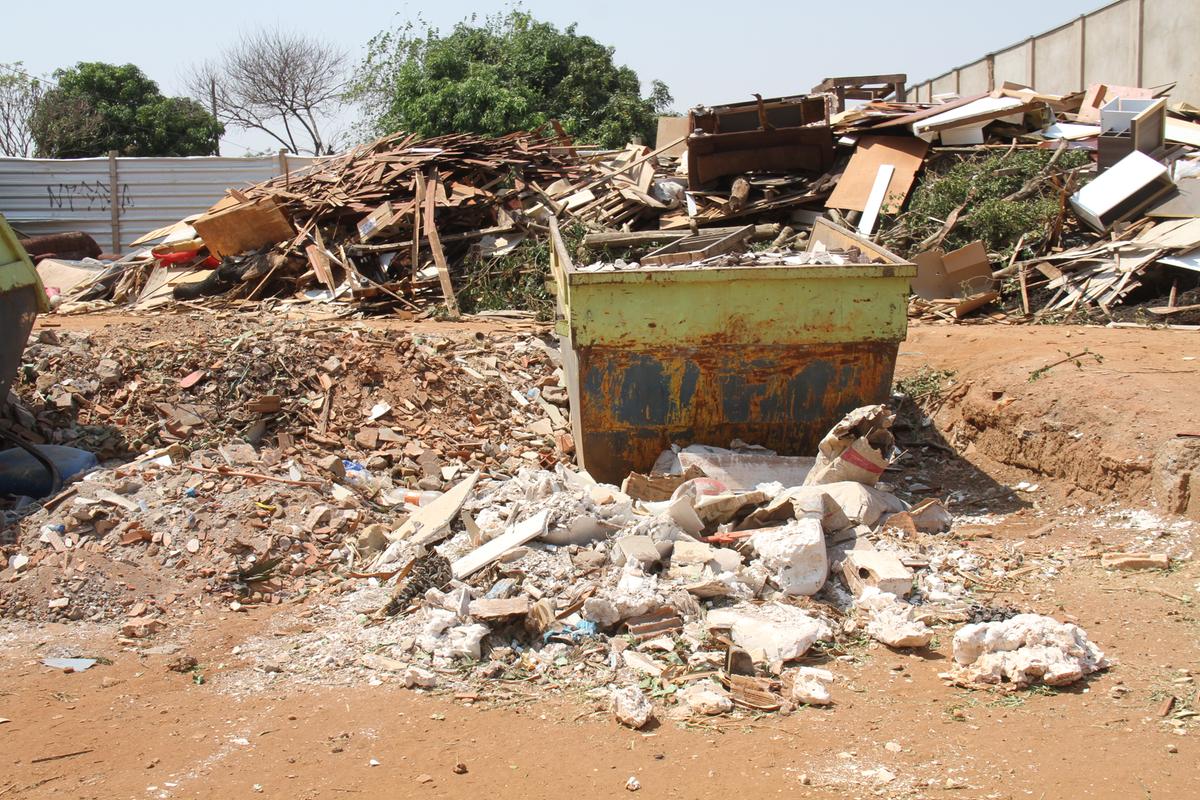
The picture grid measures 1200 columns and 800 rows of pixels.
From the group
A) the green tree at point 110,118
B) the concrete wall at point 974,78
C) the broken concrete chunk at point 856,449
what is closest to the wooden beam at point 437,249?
the broken concrete chunk at point 856,449

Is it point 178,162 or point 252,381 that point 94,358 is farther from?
point 178,162

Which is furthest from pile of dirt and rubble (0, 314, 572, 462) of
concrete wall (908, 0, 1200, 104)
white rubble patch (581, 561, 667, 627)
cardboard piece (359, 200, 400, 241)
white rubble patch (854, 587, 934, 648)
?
concrete wall (908, 0, 1200, 104)

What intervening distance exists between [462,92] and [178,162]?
5.56 m

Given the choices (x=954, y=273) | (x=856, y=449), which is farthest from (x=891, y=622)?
(x=954, y=273)

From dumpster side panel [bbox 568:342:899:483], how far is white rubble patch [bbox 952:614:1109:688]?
2318 mm

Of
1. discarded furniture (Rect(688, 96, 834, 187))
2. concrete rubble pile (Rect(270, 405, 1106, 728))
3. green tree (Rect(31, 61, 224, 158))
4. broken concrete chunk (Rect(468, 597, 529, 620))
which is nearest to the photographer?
concrete rubble pile (Rect(270, 405, 1106, 728))

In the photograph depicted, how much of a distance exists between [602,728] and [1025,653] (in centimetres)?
154

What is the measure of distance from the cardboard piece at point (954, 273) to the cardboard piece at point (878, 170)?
5.42ft

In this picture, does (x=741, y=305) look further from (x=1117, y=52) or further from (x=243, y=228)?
(x=1117, y=52)

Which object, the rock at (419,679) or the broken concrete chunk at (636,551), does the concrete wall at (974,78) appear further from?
the rock at (419,679)

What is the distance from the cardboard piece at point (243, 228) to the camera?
1245cm

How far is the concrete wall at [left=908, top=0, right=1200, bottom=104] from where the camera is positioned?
747 inches

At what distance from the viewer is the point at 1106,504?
573cm

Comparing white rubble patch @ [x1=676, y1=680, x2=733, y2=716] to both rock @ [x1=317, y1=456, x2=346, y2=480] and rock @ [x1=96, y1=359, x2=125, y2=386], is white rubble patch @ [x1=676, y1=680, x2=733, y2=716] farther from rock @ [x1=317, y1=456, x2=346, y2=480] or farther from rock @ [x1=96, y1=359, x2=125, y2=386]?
rock @ [x1=96, y1=359, x2=125, y2=386]
